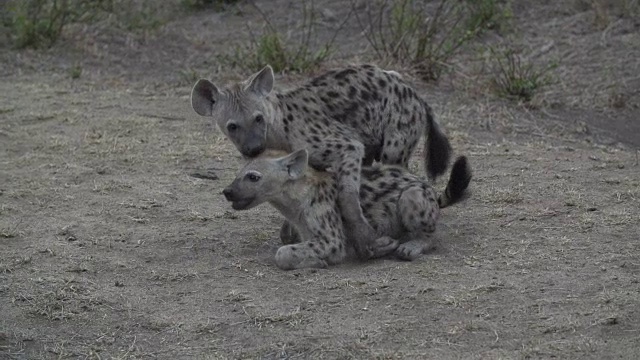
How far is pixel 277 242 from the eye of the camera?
5348mm

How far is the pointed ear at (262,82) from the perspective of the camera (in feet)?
17.6

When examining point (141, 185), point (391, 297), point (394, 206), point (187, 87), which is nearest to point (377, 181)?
point (394, 206)

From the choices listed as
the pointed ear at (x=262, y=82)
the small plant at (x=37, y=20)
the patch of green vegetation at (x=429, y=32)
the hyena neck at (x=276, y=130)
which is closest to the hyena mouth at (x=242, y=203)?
the hyena neck at (x=276, y=130)

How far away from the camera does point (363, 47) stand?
9375 millimetres

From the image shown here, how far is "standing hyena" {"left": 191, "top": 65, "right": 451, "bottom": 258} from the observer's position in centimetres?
521

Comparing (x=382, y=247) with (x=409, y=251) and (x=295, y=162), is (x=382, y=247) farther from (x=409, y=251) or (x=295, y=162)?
(x=295, y=162)

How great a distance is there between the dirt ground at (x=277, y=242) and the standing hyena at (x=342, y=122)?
0.34 metres

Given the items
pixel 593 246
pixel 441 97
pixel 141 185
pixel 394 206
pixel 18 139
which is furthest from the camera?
pixel 441 97

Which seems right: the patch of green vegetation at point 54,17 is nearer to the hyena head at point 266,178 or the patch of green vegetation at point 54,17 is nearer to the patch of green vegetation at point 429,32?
the patch of green vegetation at point 429,32

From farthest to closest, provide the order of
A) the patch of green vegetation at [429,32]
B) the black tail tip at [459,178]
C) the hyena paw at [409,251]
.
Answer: the patch of green vegetation at [429,32]
the black tail tip at [459,178]
the hyena paw at [409,251]

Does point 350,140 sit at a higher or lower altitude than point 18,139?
higher

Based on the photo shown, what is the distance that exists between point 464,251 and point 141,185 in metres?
1.91

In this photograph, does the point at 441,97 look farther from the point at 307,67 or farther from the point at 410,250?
the point at 410,250

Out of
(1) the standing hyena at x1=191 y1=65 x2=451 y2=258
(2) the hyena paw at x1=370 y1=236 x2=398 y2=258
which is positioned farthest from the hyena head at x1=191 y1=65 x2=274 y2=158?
(2) the hyena paw at x1=370 y1=236 x2=398 y2=258
